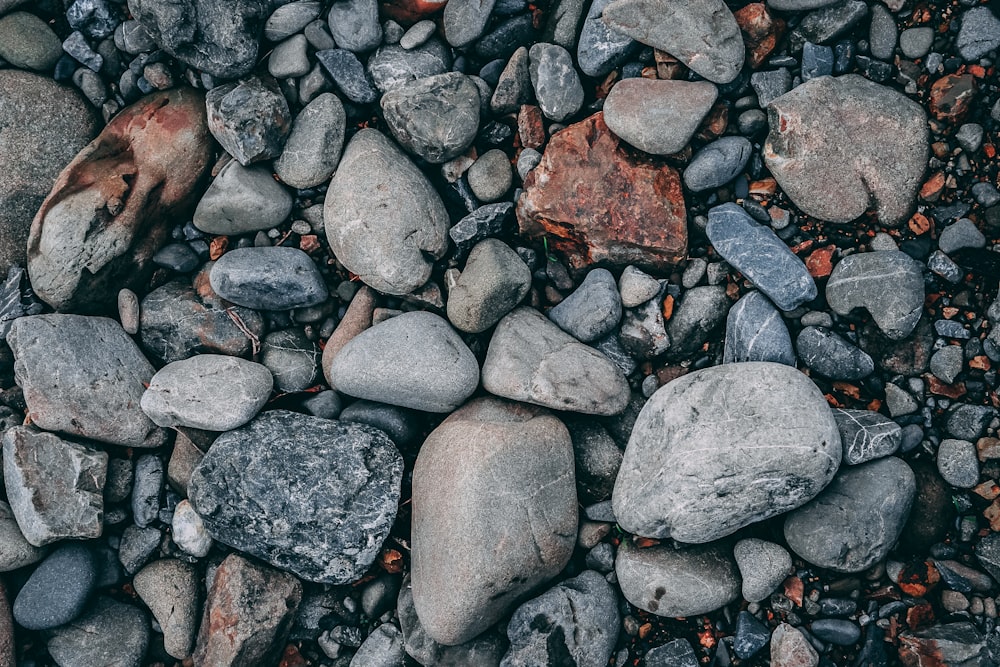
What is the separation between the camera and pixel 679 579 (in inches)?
144

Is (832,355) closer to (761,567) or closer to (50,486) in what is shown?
(761,567)

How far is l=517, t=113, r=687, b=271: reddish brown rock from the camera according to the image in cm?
386

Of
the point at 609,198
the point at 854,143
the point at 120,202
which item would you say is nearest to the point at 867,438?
the point at 854,143

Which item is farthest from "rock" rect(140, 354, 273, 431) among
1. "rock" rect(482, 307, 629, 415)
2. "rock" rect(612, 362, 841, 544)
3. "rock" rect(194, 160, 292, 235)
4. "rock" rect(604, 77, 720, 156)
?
"rock" rect(604, 77, 720, 156)

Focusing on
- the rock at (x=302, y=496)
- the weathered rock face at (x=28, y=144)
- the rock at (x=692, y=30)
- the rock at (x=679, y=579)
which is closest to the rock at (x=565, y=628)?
the rock at (x=679, y=579)

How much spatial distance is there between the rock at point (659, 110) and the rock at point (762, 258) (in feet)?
1.65

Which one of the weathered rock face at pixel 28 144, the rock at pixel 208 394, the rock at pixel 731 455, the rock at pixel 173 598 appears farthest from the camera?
the weathered rock face at pixel 28 144

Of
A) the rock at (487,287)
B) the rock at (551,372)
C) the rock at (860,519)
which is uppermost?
the rock at (487,287)

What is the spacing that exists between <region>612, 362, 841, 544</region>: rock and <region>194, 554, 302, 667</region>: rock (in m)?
2.08

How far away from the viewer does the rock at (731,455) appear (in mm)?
3438

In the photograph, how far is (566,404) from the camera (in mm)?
3785

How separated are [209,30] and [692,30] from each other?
272 cm

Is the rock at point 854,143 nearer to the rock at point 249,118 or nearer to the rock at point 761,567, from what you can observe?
the rock at point 761,567

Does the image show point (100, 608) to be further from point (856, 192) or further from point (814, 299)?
point (856, 192)
